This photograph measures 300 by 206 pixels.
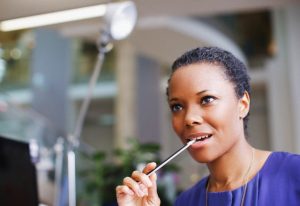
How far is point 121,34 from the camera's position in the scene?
196 cm

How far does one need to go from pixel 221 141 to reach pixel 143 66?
701 centimetres

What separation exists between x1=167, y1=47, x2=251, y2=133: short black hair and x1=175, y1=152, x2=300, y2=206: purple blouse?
127 mm

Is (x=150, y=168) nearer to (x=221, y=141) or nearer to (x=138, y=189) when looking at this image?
(x=138, y=189)

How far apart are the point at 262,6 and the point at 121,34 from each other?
111 inches

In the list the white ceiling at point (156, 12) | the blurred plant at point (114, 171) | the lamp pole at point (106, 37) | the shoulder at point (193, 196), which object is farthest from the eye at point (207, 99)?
the blurred plant at point (114, 171)

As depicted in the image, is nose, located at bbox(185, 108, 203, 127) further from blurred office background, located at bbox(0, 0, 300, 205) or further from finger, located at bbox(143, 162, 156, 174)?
blurred office background, located at bbox(0, 0, 300, 205)

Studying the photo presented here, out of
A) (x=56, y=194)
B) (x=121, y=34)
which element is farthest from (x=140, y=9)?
(x=56, y=194)

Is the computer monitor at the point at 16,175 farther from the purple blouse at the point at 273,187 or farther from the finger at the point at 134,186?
the purple blouse at the point at 273,187

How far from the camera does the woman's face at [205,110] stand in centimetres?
91

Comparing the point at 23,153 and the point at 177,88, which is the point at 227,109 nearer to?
the point at 177,88

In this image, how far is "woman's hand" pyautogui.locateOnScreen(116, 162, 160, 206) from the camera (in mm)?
913

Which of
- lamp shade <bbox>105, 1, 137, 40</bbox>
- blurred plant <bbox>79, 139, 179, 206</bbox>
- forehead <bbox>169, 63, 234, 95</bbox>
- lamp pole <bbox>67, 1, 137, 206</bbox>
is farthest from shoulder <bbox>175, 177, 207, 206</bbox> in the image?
blurred plant <bbox>79, 139, 179, 206</bbox>

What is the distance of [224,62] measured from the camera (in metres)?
0.98

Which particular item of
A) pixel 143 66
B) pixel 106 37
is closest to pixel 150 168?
pixel 106 37
